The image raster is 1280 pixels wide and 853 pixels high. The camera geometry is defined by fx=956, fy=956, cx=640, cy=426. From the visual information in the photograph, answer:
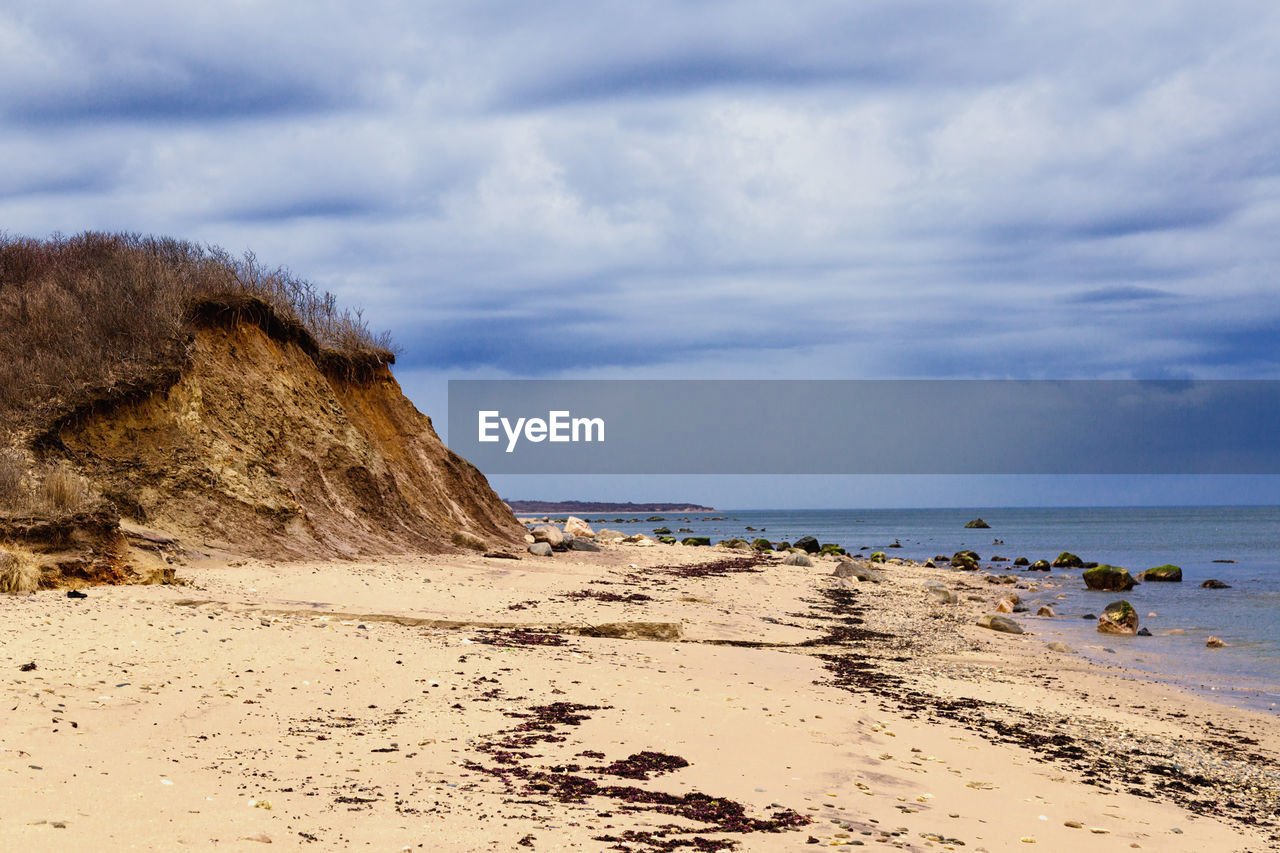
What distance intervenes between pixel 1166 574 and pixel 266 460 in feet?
118

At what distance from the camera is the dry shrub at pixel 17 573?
38.6 feet

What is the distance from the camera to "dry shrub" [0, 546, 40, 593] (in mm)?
11777

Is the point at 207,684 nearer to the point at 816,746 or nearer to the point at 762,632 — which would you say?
the point at 816,746

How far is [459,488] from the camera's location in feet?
98.5

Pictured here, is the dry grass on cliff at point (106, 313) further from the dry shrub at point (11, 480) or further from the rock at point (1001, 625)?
the rock at point (1001, 625)

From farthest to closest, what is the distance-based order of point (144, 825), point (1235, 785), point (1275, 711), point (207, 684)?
point (1275, 711)
point (1235, 785)
point (207, 684)
point (144, 825)

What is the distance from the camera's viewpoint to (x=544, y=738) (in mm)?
7855

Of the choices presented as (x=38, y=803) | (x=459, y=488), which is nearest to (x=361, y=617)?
(x=38, y=803)

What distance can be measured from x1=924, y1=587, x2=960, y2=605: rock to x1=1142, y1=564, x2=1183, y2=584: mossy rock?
14.5m

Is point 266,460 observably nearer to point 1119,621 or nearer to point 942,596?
point 942,596

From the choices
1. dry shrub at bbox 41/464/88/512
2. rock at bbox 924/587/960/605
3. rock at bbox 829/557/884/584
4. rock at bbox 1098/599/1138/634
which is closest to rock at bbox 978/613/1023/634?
rock at bbox 1098/599/1138/634

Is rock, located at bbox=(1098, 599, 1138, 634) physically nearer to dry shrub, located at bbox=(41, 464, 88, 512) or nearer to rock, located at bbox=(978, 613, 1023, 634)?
rock, located at bbox=(978, 613, 1023, 634)

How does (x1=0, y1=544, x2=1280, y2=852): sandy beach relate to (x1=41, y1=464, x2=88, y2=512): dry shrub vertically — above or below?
below

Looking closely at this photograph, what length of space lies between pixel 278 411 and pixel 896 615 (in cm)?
1568
